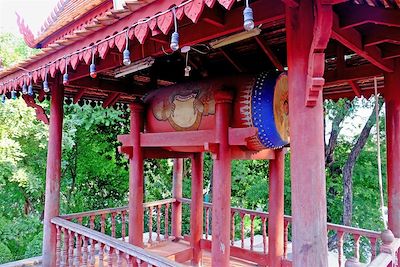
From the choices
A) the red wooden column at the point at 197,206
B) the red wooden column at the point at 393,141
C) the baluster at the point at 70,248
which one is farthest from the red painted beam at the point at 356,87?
the baluster at the point at 70,248

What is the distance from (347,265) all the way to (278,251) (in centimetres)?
217

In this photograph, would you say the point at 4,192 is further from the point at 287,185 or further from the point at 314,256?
the point at 314,256

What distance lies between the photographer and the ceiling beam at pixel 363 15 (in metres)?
2.15

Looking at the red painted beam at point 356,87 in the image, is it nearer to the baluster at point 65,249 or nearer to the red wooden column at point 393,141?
the red wooden column at point 393,141

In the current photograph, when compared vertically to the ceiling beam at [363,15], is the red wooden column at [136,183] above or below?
below

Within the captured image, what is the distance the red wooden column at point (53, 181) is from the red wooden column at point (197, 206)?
213 cm

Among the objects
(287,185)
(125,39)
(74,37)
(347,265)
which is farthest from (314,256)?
(287,185)

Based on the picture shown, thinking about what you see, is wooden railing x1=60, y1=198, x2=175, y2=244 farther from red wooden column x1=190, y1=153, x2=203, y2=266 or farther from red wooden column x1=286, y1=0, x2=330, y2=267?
red wooden column x1=286, y1=0, x2=330, y2=267

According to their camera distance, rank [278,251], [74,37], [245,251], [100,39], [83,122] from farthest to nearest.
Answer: [83,122] < [245,251] < [278,251] < [74,37] < [100,39]

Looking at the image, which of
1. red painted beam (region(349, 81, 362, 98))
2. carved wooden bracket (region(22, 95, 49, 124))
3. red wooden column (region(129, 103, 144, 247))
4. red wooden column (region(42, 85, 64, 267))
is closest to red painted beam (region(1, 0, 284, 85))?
red wooden column (region(129, 103, 144, 247))

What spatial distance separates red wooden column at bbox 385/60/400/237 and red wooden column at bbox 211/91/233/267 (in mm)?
1681

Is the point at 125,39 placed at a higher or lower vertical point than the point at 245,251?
higher

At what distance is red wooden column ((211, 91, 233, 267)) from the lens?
314 centimetres

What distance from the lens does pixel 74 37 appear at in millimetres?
2793
